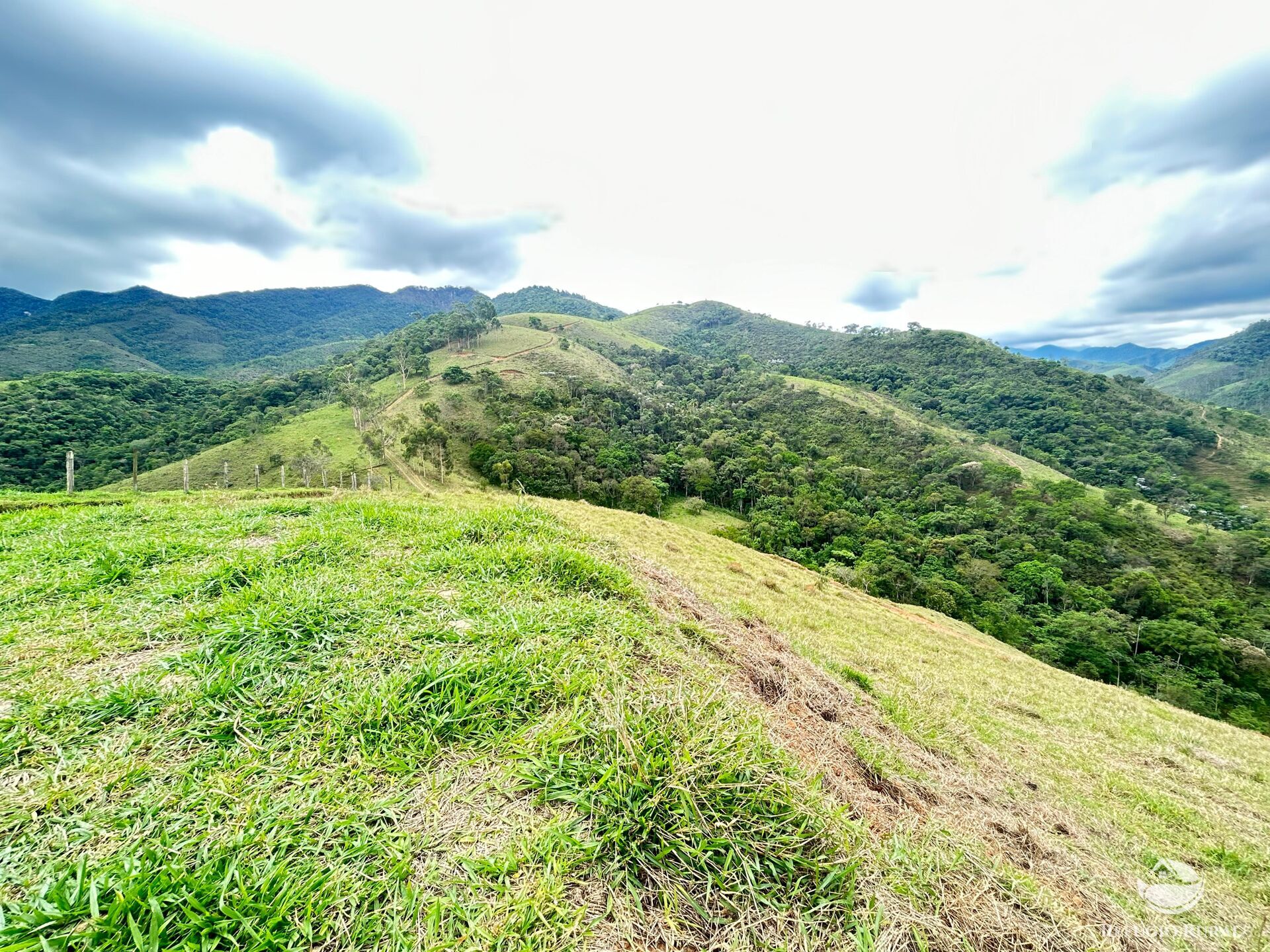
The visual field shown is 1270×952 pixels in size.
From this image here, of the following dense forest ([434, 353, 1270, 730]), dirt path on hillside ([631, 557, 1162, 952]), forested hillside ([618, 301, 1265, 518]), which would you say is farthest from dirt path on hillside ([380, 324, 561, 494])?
forested hillside ([618, 301, 1265, 518])

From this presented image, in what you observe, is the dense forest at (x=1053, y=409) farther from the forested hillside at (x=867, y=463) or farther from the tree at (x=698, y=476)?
the tree at (x=698, y=476)

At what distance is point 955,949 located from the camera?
2445 mm

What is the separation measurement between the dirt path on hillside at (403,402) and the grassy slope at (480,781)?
625 inches

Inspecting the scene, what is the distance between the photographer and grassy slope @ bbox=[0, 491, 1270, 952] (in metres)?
2.16

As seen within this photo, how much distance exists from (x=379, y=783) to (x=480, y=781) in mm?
608

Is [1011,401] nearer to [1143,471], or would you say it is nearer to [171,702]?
[1143,471]

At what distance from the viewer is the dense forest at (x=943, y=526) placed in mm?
40094

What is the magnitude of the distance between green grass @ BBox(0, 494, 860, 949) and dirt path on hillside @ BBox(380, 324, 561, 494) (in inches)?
653

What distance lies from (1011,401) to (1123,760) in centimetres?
13776

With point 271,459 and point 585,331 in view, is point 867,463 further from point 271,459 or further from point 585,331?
point 585,331

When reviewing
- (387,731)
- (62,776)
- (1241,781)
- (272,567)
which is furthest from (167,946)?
(1241,781)

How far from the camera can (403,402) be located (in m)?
69.9

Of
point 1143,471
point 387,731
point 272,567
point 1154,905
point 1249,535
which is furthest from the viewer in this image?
point 1143,471

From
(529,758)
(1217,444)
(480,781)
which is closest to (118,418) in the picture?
(480,781)
